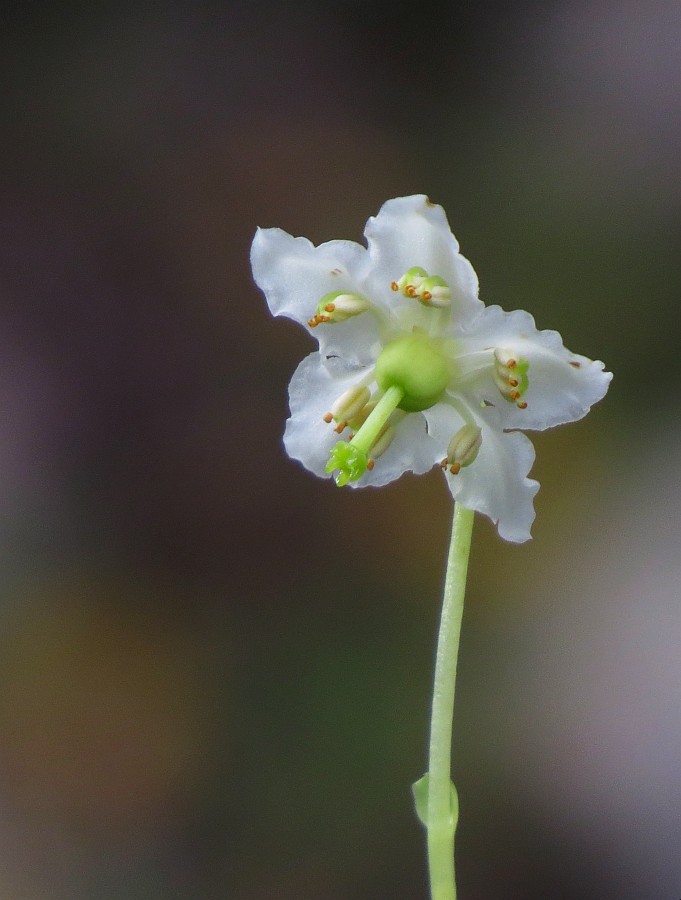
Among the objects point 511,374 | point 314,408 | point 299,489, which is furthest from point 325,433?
point 299,489

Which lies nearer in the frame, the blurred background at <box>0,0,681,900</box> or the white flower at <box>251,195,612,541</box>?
the white flower at <box>251,195,612,541</box>

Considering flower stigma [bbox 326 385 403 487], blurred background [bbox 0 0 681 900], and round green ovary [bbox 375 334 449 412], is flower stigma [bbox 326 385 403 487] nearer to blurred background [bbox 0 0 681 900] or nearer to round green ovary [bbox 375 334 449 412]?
round green ovary [bbox 375 334 449 412]

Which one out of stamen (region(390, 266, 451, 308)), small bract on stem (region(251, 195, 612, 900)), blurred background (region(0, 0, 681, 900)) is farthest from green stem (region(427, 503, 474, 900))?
blurred background (region(0, 0, 681, 900))

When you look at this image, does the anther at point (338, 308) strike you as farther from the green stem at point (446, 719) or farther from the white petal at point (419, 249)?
the green stem at point (446, 719)

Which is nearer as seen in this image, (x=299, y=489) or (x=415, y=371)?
(x=415, y=371)

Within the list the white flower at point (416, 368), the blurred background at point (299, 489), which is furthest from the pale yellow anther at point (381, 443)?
the blurred background at point (299, 489)

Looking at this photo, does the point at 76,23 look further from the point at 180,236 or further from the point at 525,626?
the point at 525,626

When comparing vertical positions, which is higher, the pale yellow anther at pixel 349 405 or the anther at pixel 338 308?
the anther at pixel 338 308

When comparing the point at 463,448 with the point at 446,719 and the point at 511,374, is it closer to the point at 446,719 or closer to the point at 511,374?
the point at 511,374
